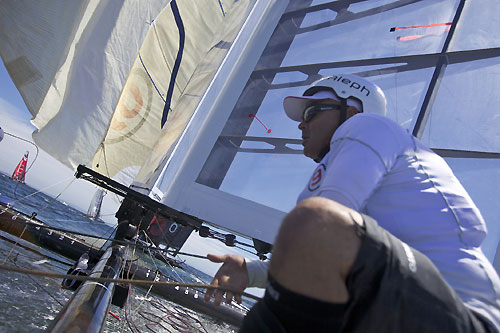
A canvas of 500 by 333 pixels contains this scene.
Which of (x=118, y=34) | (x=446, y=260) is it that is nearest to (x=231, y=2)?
(x=118, y=34)

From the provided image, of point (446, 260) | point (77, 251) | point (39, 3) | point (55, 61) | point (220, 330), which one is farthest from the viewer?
point (77, 251)

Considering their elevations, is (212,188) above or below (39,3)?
below

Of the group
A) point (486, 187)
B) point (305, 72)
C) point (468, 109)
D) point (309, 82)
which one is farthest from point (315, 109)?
point (305, 72)

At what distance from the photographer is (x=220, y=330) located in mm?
4285

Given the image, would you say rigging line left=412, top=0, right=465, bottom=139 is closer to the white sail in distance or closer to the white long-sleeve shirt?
the white sail in distance

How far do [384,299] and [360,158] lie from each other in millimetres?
297

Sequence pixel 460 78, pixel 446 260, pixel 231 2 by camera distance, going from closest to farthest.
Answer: pixel 446 260, pixel 460 78, pixel 231 2

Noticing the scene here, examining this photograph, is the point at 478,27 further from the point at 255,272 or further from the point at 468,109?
the point at 255,272

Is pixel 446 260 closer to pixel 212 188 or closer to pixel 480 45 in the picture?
pixel 212 188

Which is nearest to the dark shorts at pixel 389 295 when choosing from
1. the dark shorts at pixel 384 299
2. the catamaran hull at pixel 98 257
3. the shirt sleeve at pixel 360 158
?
the dark shorts at pixel 384 299

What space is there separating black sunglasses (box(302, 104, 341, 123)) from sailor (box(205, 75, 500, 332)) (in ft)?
1.78

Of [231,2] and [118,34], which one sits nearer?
[118,34]

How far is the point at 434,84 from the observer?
9.66ft

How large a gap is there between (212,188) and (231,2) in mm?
3294
